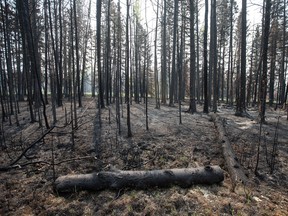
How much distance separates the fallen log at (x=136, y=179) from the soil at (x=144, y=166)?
14 cm

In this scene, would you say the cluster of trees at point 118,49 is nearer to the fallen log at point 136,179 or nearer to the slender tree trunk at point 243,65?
the slender tree trunk at point 243,65

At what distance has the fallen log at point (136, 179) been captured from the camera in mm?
5059

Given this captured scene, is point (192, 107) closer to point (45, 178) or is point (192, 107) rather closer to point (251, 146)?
point (251, 146)

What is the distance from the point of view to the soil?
Answer: 4480mm

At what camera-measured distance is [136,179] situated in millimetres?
5160

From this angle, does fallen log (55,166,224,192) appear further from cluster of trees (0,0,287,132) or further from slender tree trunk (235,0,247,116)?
slender tree trunk (235,0,247,116)

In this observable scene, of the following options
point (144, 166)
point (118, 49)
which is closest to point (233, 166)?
point (144, 166)

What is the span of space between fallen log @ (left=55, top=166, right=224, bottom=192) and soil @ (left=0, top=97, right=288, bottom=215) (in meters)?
0.14

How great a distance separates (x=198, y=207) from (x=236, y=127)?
6.34 meters

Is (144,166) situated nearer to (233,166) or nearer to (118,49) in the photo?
(233,166)

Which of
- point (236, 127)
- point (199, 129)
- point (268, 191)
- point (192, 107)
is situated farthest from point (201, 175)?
point (192, 107)

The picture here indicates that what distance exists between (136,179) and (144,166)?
1.14m

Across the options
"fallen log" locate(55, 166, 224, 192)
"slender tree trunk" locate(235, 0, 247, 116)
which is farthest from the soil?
"slender tree trunk" locate(235, 0, 247, 116)

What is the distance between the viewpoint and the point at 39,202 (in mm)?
4801
